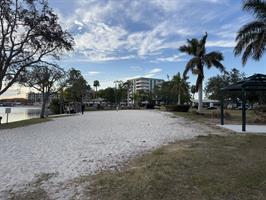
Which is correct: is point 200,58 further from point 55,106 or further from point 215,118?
point 55,106

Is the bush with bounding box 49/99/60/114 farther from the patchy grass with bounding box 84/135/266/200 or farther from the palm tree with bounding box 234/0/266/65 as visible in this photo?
the patchy grass with bounding box 84/135/266/200

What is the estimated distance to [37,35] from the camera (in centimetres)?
2144

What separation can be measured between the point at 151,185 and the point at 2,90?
2029cm

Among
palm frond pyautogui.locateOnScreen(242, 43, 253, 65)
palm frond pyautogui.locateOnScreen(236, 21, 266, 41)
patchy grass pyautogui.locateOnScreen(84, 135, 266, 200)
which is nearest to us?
patchy grass pyautogui.locateOnScreen(84, 135, 266, 200)

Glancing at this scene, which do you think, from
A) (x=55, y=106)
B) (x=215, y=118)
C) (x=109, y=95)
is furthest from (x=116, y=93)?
(x=215, y=118)

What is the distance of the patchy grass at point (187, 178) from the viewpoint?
15.3 ft

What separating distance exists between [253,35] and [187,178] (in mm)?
18200

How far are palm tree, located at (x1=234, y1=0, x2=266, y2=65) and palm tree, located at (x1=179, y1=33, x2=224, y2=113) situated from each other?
11.4m

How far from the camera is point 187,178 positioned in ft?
18.1

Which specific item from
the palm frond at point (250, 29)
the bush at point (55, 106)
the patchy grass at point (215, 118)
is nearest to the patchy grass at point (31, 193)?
the patchy grass at point (215, 118)

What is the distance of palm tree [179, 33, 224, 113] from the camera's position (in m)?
33.1

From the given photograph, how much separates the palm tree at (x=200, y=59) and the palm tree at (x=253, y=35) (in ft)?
37.2

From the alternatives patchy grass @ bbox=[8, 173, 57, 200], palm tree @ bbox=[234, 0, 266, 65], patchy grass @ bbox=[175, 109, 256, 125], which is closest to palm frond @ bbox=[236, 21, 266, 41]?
palm tree @ bbox=[234, 0, 266, 65]

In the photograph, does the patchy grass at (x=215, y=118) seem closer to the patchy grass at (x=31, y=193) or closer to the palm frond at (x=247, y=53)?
the palm frond at (x=247, y=53)
